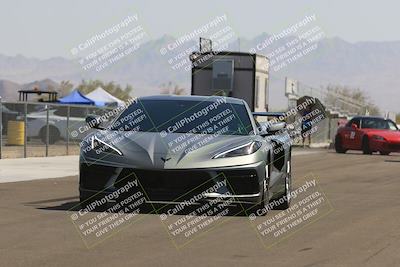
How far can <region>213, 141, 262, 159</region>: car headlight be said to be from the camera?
36.7 feet

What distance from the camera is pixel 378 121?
36906mm

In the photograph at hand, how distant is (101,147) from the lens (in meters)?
11.2

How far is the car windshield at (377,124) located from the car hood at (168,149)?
25.7 meters

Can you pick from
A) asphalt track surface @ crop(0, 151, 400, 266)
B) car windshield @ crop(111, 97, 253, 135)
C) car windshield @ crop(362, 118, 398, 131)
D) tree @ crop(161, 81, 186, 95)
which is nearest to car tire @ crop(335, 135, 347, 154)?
car windshield @ crop(362, 118, 398, 131)

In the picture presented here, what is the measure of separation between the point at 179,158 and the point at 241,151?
80 cm

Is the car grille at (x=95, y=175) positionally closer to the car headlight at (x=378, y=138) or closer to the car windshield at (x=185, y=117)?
the car windshield at (x=185, y=117)

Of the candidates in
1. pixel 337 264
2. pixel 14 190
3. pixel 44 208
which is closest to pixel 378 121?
pixel 14 190

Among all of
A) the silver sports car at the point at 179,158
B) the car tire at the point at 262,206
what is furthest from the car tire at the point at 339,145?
the car tire at the point at 262,206

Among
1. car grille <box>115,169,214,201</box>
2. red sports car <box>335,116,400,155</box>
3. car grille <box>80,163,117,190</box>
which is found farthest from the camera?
red sports car <box>335,116,400,155</box>

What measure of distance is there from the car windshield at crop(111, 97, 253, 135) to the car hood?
37 cm

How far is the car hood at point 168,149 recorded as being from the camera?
1095 cm

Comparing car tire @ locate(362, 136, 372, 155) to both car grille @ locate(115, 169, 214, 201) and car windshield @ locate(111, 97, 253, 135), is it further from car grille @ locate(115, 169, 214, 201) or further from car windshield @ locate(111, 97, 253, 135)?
car grille @ locate(115, 169, 214, 201)

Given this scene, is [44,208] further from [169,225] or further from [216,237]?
[216,237]

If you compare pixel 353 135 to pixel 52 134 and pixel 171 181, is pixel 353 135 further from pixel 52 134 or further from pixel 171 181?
pixel 171 181
